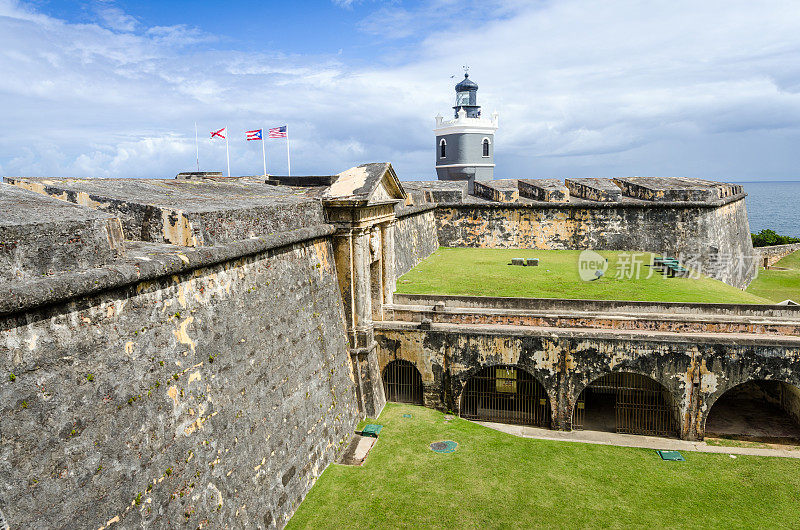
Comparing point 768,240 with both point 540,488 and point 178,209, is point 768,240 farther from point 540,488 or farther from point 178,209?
point 178,209

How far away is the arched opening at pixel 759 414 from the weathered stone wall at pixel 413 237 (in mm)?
11820

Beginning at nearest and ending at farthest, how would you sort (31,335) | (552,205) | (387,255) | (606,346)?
(31,335) → (606,346) → (387,255) → (552,205)

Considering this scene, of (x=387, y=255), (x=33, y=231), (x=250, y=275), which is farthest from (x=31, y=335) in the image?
(x=387, y=255)

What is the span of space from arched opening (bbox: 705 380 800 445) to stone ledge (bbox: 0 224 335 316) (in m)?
12.8

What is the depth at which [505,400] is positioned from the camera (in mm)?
14930

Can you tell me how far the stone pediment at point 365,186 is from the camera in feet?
41.5

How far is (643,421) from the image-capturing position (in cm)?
1380

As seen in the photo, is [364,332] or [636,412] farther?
[636,412]

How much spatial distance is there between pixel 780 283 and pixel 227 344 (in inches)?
1268

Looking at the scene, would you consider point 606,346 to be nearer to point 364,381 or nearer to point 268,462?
point 364,381

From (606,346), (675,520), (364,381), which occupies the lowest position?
(675,520)

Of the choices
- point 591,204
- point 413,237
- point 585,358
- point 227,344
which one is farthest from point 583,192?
point 227,344

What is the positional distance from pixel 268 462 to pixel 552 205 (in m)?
22.4

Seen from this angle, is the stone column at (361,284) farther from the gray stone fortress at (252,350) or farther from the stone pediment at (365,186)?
the stone pediment at (365,186)
